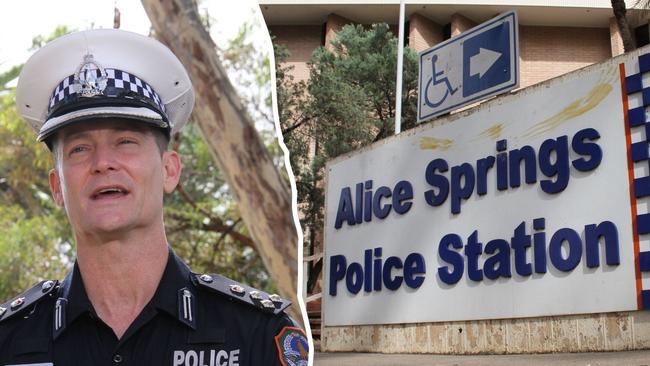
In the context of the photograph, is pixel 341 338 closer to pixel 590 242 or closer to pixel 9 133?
pixel 590 242

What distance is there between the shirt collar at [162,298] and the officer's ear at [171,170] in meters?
0.04

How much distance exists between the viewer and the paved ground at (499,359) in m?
3.78

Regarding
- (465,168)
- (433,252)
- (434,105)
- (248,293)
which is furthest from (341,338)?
(248,293)

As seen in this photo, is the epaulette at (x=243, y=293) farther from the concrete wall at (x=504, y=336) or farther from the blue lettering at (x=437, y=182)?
the blue lettering at (x=437, y=182)

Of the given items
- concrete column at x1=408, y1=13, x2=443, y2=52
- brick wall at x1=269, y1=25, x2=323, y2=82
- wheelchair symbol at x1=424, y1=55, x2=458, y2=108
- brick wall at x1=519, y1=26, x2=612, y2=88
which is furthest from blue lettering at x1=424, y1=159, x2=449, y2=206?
brick wall at x1=269, y1=25, x2=323, y2=82

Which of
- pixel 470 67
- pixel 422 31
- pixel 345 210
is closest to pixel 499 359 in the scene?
pixel 345 210

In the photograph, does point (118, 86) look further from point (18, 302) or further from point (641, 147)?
point (641, 147)

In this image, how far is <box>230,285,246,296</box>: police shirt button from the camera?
49cm

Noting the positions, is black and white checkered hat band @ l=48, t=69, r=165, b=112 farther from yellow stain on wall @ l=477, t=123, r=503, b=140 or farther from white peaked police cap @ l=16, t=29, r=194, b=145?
yellow stain on wall @ l=477, t=123, r=503, b=140

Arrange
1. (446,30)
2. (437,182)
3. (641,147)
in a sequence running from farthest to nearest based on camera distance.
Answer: (446,30), (437,182), (641,147)

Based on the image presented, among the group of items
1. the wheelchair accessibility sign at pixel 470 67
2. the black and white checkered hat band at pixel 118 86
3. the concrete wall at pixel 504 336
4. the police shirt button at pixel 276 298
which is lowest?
the police shirt button at pixel 276 298

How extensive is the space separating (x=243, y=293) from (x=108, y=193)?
11 centimetres

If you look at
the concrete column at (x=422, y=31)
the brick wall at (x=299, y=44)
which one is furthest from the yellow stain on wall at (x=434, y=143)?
the brick wall at (x=299, y=44)

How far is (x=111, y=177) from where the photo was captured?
417 mm
